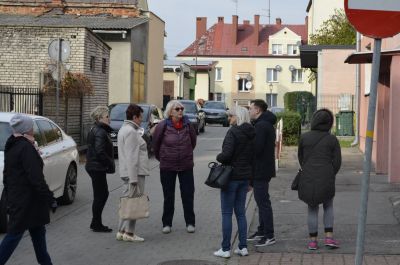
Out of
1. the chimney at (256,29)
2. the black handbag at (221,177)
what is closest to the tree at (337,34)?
the black handbag at (221,177)

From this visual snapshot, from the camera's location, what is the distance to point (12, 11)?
130 ft

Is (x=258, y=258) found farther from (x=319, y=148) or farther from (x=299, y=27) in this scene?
(x=299, y=27)

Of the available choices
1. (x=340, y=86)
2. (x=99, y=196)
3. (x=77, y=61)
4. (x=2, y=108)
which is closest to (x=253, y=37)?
(x=340, y=86)

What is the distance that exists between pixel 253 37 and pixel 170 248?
80.4 meters

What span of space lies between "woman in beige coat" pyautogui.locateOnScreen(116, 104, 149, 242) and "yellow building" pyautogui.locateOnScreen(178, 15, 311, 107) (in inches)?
2838

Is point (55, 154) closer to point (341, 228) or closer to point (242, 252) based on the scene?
point (242, 252)

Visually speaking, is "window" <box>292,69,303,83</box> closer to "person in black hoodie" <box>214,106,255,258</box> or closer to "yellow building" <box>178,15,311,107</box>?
"yellow building" <box>178,15,311,107</box>

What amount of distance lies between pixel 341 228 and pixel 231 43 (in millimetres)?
78384

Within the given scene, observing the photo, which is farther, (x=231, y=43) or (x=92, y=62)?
(x=231, y=43)

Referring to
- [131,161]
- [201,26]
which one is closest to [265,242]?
[131,161]

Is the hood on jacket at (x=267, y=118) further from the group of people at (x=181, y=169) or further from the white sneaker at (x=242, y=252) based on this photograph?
the white sneaker at (x=242, y=252)

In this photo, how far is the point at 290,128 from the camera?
2555 centimetres

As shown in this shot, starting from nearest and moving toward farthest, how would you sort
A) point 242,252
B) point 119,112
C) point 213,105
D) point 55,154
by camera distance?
point 242,252 → point 55,154 → point 119,112 → point 213,105

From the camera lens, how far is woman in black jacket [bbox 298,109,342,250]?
848 cm
